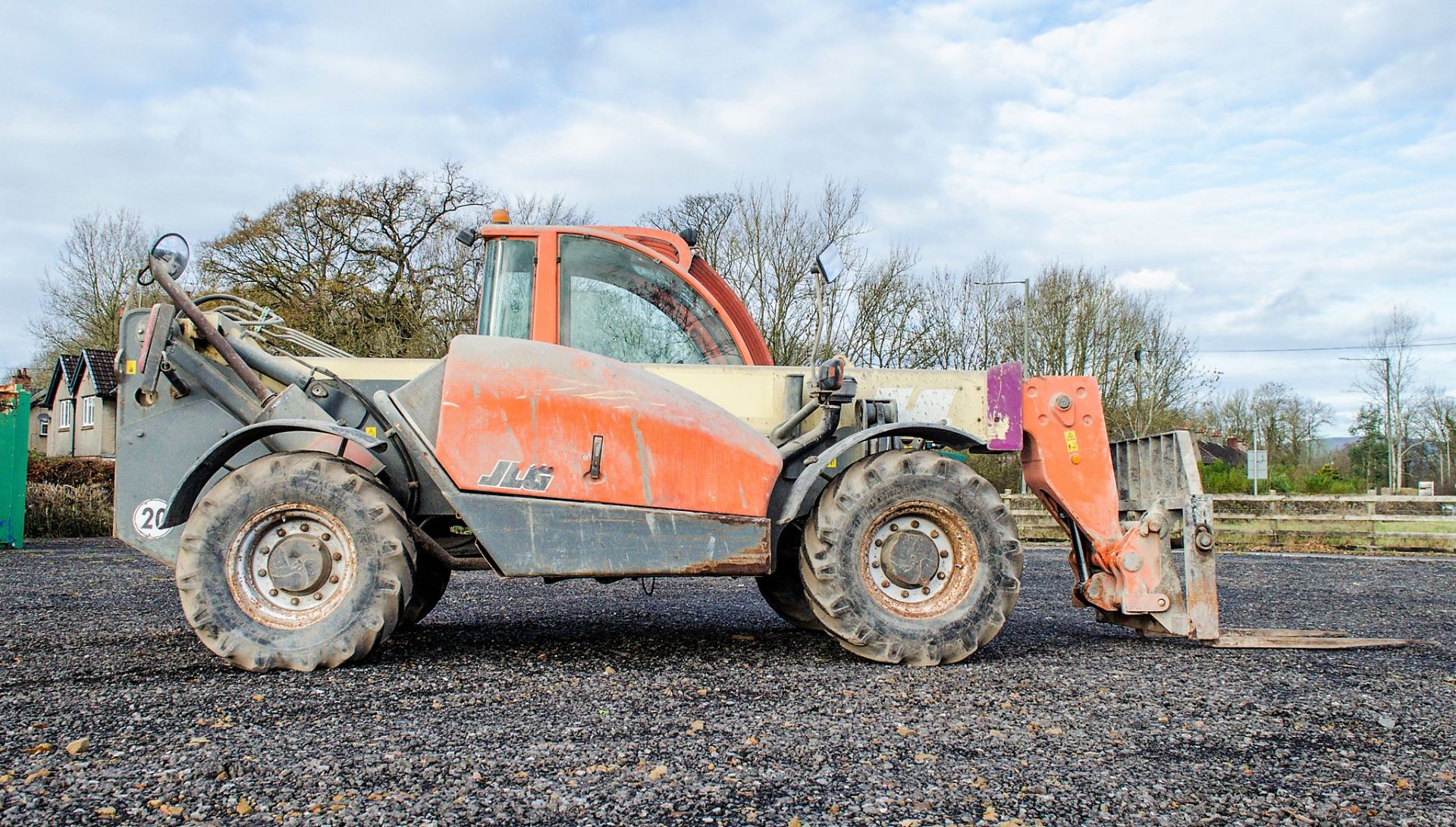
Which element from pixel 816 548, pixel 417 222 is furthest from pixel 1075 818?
pixel 417 222

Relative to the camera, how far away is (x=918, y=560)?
5.11 meters

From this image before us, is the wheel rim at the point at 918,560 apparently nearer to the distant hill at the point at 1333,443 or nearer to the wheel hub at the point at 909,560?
the wheel hub at the point at 909,560

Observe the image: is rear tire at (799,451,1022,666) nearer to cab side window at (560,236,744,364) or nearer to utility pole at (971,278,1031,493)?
cab side window at (560,236,744,364)

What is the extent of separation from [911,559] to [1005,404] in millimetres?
1142

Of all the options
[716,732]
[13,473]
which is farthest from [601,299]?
[13,473]

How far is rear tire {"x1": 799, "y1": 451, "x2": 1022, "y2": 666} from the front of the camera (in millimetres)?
4965

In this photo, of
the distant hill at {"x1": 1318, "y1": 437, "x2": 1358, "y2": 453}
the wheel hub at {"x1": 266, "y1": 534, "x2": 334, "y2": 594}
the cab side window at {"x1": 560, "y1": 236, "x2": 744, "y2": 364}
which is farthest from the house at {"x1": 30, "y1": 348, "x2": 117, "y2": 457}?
the distant hill at {"x1": 1318, "y1": 437, "x2": 1358, "y2": 453}

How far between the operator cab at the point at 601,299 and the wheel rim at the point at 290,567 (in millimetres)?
1343

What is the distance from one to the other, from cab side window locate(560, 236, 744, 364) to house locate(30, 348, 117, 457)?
31913mm

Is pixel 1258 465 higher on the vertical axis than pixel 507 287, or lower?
lower

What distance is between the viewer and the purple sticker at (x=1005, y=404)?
5586 millimetres

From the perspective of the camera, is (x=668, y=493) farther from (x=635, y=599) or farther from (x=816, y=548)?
(x=635, y=599)

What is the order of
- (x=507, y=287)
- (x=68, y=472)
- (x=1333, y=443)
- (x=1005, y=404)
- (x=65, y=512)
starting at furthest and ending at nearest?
(x=1333, y=443), (x=68, y=472), (x=65, y=512), (x=1005, y=404), (x=507, y=287)

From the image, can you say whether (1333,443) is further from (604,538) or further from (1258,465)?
(604,538)
